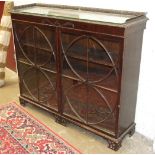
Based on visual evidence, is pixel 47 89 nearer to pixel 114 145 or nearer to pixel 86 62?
pixel 86 62

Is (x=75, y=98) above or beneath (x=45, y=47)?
beneath

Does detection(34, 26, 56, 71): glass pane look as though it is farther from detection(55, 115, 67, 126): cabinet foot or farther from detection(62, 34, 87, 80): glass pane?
detection(55, 115, 67, 126): cabinet foot

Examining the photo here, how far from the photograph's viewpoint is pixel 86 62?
1843mm

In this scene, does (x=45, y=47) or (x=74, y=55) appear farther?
(x=45, y=47)

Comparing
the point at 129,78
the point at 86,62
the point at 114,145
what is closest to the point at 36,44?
the point at 86,62

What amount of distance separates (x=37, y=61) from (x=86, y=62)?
564mm

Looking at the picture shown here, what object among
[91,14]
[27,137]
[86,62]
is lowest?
[27,137]

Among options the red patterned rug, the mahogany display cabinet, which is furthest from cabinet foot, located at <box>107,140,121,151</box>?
the red patterned rug

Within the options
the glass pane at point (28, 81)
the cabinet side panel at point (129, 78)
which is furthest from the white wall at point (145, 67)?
the glass pane at point (28, 81)

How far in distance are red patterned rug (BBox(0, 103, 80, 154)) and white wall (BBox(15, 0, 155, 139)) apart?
0.63 meters

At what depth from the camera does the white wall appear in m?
1.78

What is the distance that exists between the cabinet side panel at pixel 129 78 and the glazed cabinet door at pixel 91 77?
57 millimetres

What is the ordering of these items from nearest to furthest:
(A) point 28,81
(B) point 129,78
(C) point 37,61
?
(B) point 129,78, (C) point 37,61, (A) point 28,81

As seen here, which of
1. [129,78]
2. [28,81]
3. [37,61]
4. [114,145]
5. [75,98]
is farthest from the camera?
[28,81]
